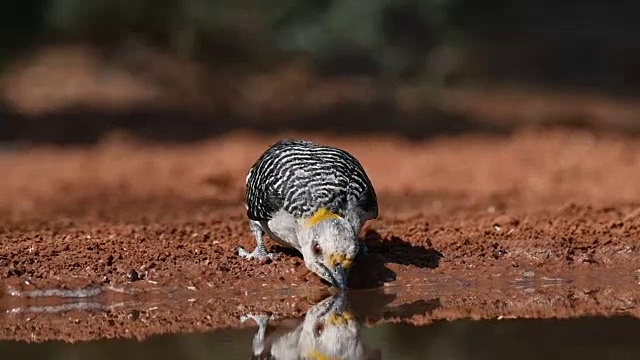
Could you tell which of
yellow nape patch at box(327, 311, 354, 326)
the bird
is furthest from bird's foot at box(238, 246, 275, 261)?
yellow nape patch at box(327, 311, 354, 326)

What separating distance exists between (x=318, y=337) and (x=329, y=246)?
2.74 ft

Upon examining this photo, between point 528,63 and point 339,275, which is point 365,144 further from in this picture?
point 339,275

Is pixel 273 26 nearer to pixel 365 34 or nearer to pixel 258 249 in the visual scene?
pixel 365 34

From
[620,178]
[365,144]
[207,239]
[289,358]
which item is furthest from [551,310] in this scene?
[365,144]

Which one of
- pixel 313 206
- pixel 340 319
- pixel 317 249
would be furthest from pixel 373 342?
pixel 313 206

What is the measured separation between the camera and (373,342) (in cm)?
811

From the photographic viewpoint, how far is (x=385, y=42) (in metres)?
20.0

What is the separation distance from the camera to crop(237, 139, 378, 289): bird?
891 centimetres

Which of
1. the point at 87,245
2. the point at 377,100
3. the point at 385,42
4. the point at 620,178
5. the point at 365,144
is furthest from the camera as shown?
the point at 377,100

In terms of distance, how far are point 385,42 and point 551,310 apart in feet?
37.3

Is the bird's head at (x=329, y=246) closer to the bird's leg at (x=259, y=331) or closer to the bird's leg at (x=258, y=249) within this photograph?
the bird's leg at (x=259, y=331)

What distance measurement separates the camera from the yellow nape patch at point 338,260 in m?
8.86

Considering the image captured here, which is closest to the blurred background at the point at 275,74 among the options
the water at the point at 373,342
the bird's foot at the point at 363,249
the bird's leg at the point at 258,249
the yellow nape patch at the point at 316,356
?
the bird's leg at the point at 258,249

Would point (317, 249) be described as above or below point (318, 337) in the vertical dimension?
above
